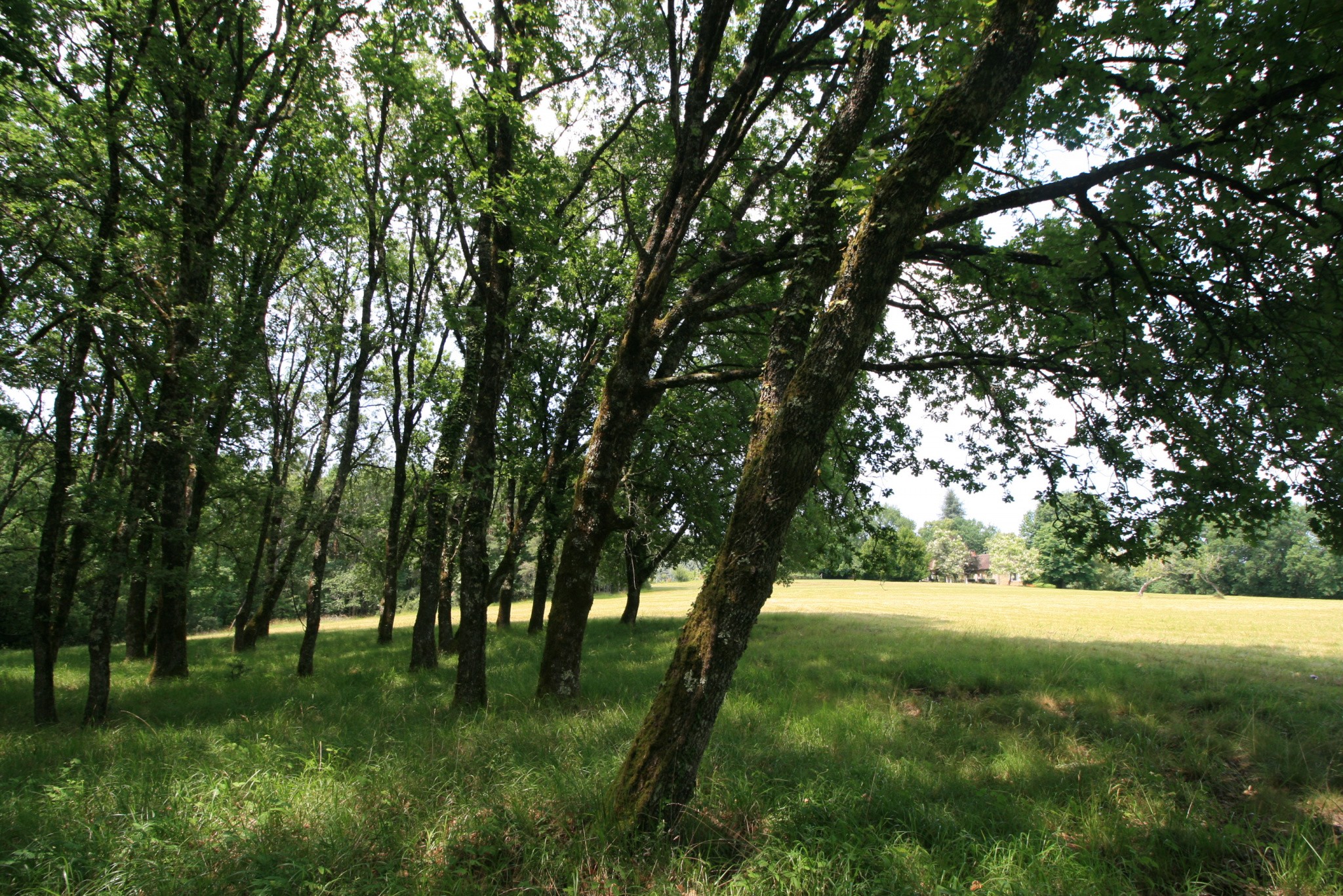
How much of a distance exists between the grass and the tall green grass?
25 millimetres

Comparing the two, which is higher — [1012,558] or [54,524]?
[54,524]

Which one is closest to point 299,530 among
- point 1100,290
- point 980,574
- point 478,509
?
point 478,509

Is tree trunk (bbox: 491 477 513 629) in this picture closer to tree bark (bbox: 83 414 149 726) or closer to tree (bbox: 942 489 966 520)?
tree bark (bbox: 83 414 149 726)

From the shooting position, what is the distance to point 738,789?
4320mm

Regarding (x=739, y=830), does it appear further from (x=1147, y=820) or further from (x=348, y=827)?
(x=1147, y=820)

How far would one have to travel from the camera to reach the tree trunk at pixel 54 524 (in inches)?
292

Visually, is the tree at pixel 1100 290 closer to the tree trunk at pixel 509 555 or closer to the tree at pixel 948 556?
the tree trunk at pixel 509 555

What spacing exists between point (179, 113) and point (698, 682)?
1062cm

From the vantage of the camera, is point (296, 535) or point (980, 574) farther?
point (980, 574)

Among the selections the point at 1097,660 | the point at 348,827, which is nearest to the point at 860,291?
the point at 348,827

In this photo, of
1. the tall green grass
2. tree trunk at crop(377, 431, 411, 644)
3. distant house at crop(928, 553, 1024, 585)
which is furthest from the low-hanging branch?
distant house at crop(928, 553, 1024, 585)

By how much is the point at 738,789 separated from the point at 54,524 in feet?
30.9

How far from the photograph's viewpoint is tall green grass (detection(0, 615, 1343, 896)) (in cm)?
340

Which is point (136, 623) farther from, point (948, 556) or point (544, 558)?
point (948, 556)
